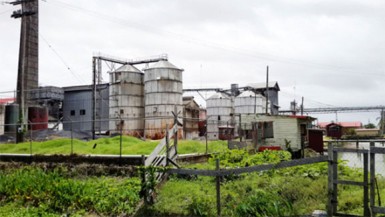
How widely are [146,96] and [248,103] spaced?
1882cm

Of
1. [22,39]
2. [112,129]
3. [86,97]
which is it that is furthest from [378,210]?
[86,97]

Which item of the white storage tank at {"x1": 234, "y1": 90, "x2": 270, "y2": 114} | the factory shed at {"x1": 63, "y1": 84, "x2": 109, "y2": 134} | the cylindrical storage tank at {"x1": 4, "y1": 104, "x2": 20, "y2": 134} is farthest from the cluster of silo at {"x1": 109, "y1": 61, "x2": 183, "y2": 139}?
the white storage tank at {"x1": 234, "y1": 90, "x2": 270, "y2": 114}

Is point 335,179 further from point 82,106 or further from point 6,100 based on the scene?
point 6,100

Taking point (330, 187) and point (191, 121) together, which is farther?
point (191, 121)

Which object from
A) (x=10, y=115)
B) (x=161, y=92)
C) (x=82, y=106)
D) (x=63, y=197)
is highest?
(x=161, y=92)

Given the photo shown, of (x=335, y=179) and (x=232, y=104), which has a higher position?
(x=232, y=104)

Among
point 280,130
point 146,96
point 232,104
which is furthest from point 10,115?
point 232,104

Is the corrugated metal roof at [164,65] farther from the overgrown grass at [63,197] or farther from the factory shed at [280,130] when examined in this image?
the overgrown grass at [63,197]

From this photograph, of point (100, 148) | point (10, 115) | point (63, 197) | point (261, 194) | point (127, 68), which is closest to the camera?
point (261, 194)

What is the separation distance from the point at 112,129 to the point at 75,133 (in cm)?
1083

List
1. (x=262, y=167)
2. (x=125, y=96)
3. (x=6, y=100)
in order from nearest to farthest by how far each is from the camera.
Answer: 1. (x=262, y=167)
2. (x=125, y=96)
3. (x=6, y=100)

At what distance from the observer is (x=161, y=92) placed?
4341 centimetres

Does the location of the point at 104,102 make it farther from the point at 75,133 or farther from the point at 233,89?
the point at 233,89

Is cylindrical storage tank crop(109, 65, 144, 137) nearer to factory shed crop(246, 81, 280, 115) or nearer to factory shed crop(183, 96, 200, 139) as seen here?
factory shed crop(183, 96, 200, 139)
